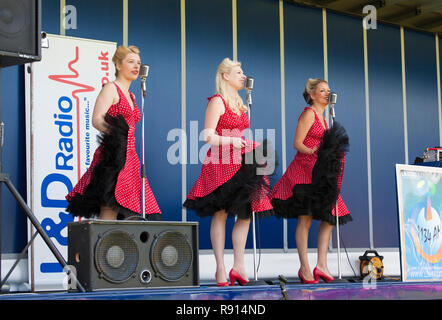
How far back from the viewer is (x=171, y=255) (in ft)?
11.2

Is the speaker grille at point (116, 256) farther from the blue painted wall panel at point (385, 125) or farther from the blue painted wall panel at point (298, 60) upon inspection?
the blue painted wall panel at point (385, 125)

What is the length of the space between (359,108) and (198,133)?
2.02m

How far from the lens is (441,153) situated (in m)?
6.41

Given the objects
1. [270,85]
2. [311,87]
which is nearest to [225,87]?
[311,87]

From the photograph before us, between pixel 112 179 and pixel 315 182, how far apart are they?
61.1 inches

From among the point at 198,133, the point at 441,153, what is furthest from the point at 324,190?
the point at 441,153

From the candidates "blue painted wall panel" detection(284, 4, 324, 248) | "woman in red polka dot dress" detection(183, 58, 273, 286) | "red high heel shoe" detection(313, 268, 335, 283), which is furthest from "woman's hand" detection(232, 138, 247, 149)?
"blue painted wall panel" detection(284, 4, 324, 248)

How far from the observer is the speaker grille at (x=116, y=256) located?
10.4ft

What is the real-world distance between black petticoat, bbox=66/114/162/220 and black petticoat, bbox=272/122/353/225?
4.40 feet

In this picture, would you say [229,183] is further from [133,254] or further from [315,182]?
[133,254]

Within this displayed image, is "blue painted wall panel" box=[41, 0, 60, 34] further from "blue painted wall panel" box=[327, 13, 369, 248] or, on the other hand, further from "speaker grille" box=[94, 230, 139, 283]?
"blue painted wall panel" box=[327, 13, 369, 248]

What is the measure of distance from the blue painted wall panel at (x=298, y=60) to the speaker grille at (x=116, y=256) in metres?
3.39

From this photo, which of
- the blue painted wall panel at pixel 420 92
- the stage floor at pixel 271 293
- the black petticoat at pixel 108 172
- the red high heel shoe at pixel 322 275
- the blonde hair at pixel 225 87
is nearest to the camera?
the stage floor at pixel 271 293

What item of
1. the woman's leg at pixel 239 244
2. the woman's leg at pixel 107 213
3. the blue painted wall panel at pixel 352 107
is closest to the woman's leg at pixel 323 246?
the woman's leg at pixel 239 244
